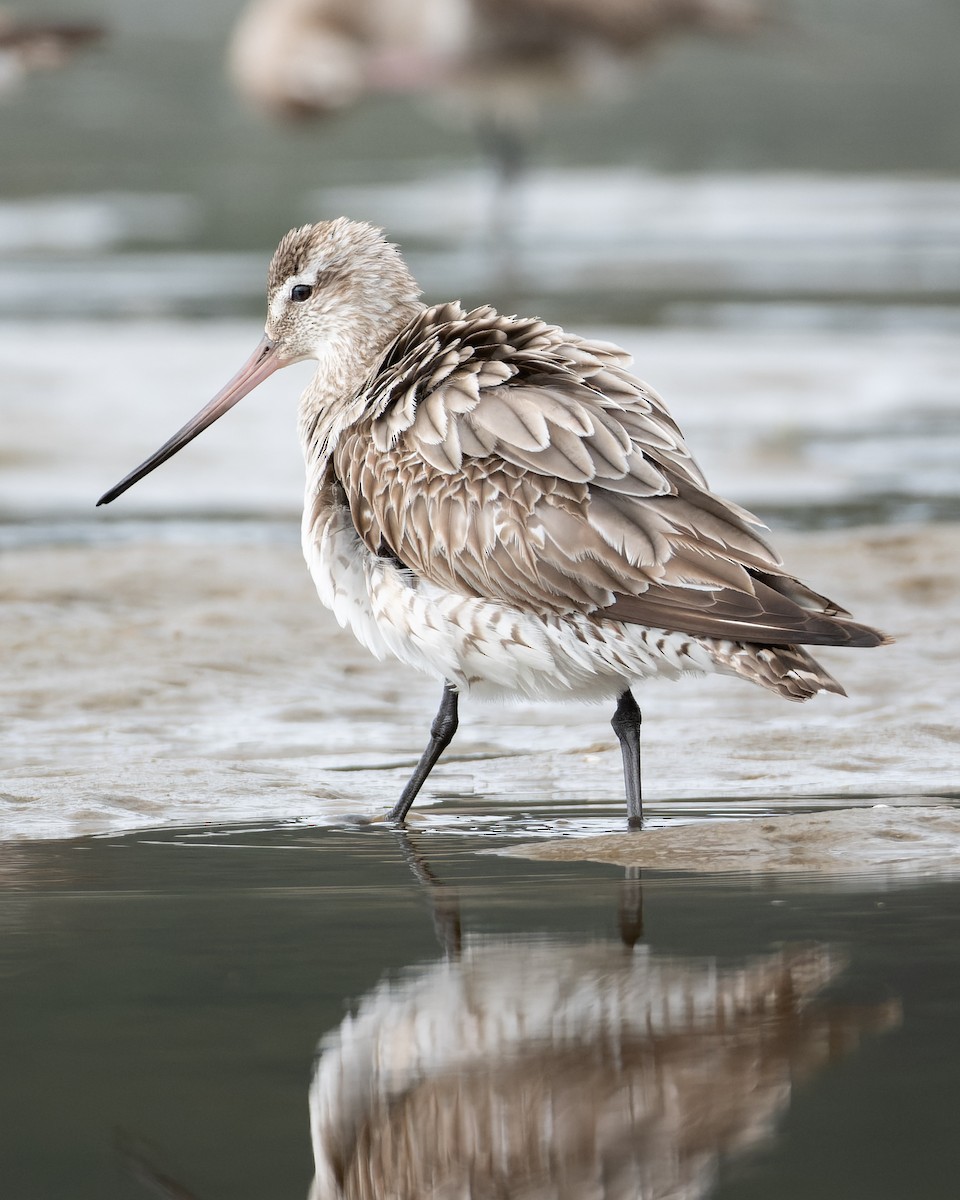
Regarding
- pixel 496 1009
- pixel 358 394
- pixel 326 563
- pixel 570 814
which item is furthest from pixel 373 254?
pixel 496 1009

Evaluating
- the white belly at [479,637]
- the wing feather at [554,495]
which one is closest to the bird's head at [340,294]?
the wing feather at [554,495]

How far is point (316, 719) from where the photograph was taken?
6230mm

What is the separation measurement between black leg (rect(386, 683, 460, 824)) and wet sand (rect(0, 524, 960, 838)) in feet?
0.35

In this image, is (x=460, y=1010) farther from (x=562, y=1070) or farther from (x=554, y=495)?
(x=554, y=495)

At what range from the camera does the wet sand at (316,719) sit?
17.4 ft

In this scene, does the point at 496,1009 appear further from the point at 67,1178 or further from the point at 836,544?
the point at 836,544

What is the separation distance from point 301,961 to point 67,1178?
3.20 feet

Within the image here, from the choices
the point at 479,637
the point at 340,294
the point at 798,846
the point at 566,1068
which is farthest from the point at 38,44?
the point at 566,1068

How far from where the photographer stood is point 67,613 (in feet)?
24.4

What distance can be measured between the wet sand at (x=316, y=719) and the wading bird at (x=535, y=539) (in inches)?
16.5

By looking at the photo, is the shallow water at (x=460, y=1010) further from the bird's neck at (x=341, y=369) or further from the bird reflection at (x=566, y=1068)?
the bird's neck at (x=341, y=369)

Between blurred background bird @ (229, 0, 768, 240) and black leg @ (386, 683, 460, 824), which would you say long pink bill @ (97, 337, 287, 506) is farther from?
blurred background bird @ (229, 0, 768, 240)

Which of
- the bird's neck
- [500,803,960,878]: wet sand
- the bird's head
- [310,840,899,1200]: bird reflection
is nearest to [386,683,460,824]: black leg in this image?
[500,803,960,878]: wet sand

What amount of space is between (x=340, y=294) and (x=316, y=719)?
1211 millimetres
